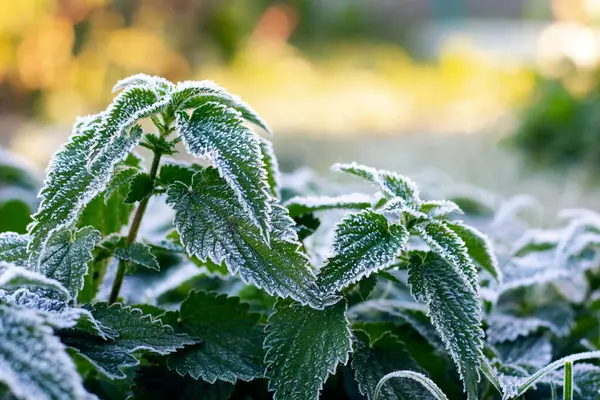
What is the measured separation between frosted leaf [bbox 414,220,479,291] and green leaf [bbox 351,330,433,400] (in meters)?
0.10

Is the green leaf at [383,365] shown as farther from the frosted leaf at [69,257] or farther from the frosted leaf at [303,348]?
the frosted leaf at [69,257]

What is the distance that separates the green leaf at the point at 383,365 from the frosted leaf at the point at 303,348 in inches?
2.1

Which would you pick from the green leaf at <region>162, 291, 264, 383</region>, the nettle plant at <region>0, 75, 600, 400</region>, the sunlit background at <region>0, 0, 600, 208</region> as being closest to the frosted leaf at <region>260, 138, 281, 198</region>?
the nettle plant at <region>0, 75, 600, 400</region>

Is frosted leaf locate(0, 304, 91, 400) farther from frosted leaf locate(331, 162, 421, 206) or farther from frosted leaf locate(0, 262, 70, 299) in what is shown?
frosted leaf locate(331, 162, 421, 206)

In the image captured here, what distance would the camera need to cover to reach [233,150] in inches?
19.0

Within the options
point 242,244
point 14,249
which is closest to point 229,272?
point 242,244

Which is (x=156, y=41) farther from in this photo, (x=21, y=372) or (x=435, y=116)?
(x=21, y=372)

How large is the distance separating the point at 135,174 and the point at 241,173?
0.11m

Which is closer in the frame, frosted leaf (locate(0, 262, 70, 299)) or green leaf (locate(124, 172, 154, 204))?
frosted leaf (locate(0, 262, 70, 299))

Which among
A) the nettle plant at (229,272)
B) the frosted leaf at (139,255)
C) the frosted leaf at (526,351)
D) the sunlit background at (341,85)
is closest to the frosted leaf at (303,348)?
the nettle plant at (229,272)

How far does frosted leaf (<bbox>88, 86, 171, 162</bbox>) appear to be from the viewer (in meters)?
0.48

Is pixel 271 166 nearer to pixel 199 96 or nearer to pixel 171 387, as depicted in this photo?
pixel 199 96

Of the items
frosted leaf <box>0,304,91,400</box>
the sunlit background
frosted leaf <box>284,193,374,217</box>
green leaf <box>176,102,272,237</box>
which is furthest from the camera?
the sunlit background

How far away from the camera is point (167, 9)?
4395mm
